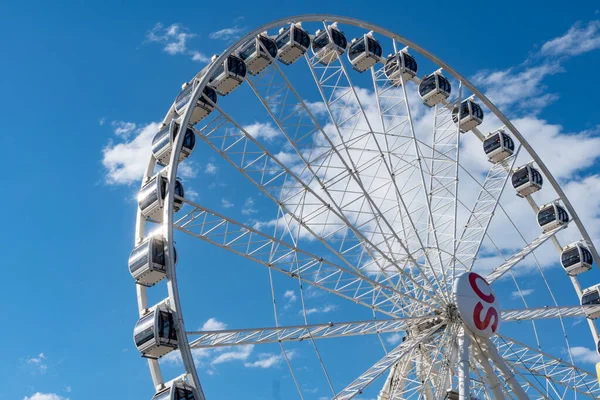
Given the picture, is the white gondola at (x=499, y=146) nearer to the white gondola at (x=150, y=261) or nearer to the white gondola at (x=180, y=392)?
the white gondola at (x=150, y=261)

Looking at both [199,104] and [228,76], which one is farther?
[228,76]

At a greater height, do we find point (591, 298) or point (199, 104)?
point (199, 104)

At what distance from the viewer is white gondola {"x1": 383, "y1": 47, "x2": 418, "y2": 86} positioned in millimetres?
29797

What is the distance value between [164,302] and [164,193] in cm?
300

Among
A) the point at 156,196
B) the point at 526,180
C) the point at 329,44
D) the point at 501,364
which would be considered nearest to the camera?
the point at 156,196

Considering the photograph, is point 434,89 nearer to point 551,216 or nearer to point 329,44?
point 329,44

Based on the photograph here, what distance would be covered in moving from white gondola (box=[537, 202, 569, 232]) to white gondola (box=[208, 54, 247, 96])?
556 inches

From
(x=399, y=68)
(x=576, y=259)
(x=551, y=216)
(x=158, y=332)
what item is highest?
(x=399, y=68)

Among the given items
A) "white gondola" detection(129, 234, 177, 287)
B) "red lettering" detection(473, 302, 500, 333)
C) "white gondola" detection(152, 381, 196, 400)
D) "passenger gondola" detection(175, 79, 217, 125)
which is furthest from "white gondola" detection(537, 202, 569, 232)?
"white gondola" detection(152, 381, 196, 400)

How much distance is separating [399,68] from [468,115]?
325 centimetres

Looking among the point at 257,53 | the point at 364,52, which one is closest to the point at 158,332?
the point at 257,53

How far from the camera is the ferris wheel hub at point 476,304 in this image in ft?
81.6

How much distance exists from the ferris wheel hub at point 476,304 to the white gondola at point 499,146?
23.4 ft

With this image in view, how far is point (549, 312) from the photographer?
29.0 m
